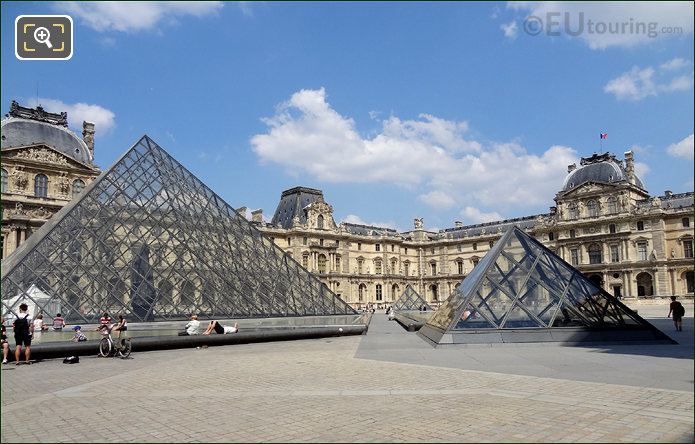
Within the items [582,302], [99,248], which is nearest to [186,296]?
[99,248]

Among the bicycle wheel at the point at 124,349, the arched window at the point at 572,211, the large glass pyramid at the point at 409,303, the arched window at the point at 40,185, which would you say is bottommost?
the large glass pyramid at the point at 409,303

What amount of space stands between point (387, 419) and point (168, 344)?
9.73 metres

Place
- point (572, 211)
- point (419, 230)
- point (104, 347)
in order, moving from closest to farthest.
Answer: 1. point (104, 347)
2. point (572, 211)
3. point (419, 230)

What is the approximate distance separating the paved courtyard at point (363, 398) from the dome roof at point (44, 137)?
4213 centimetres

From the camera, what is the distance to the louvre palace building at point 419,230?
45.2 meters

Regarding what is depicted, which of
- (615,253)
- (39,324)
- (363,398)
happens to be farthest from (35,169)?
(615,253)

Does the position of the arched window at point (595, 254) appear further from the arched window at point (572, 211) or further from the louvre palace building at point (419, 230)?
the arched window at point (572, 211)

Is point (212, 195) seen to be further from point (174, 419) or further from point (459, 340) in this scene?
point (174, 419)

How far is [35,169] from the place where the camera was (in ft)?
147

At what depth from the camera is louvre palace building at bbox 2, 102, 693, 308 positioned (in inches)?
1778

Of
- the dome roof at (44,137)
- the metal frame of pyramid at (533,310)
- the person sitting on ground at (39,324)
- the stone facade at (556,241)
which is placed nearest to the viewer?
the metal frame of pyramid at (533,310)

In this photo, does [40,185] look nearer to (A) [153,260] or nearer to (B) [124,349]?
(A) [153,260]

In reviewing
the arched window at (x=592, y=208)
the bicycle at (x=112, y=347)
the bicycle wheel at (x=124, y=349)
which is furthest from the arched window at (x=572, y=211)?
the bicycle at (x=112, y=347)

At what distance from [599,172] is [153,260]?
181ft
